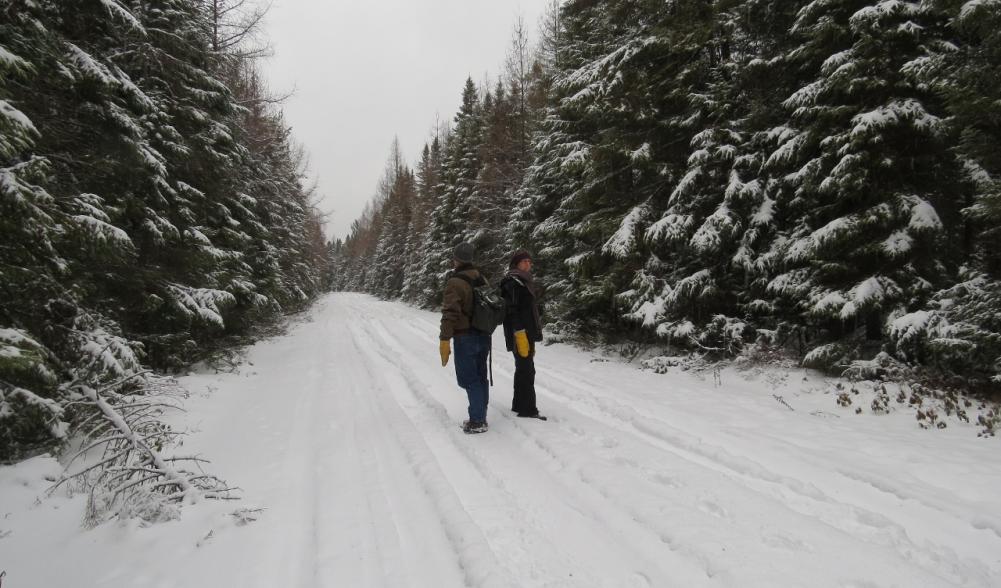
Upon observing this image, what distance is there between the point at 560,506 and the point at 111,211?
6979 mm

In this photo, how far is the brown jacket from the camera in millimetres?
5102

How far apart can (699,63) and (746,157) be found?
7.83ft

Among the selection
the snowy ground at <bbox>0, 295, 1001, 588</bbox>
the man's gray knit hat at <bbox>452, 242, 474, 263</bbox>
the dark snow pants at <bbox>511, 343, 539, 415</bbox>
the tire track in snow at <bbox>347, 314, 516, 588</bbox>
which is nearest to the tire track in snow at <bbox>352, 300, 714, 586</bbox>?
the snowy ground at <bbox>0, 295, 1001, 588</bbox>

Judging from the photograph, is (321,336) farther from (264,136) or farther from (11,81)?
(11,81)

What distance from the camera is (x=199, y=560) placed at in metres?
2.82

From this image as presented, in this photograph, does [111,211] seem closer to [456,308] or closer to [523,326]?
[456,308]

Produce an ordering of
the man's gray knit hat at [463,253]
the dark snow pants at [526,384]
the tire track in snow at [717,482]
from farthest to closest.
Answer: the dark snow pants at [526,384] → the man's gray knit hat at [463,253] → the tire track in snow at [717,482]

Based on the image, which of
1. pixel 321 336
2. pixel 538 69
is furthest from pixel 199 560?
pixel 538 69

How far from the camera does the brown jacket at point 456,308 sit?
5102 millimetres

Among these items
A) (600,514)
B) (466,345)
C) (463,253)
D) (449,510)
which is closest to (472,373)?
(466,345)

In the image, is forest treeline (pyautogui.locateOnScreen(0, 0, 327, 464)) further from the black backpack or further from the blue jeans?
the black backpack

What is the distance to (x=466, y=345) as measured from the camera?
5.20 m

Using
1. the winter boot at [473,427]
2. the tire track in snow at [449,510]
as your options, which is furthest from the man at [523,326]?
the tire track in snow at [449,510]

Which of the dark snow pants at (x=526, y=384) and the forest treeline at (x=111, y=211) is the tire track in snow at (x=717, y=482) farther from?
the forest treeline at (x=111, y=211)
